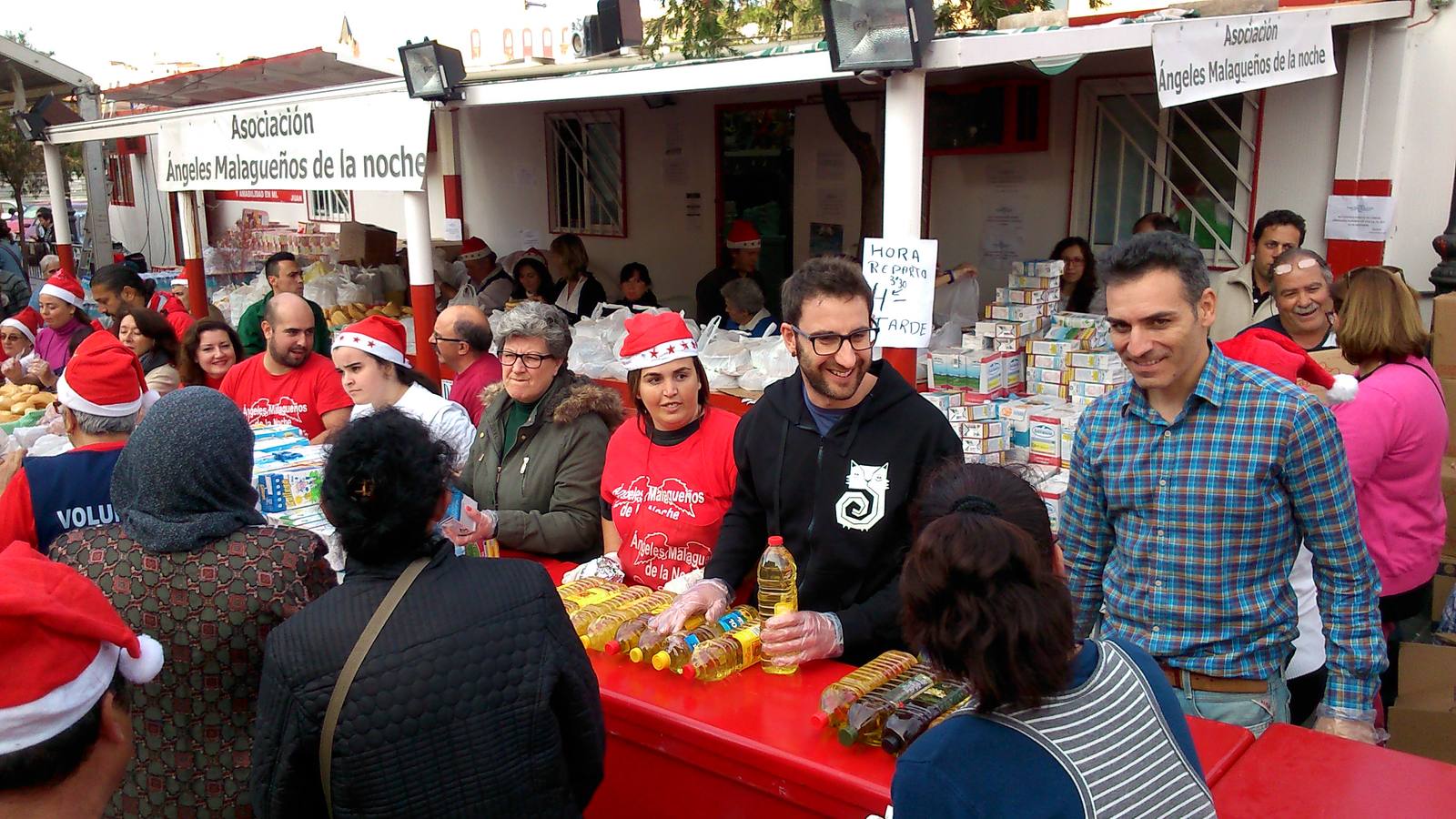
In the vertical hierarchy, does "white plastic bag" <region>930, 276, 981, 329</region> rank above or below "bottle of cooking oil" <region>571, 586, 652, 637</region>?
above

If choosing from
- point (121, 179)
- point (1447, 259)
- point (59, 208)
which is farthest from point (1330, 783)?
point (121, 179)

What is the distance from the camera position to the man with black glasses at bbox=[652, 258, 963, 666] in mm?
2490

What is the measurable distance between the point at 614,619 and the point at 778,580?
465 mm

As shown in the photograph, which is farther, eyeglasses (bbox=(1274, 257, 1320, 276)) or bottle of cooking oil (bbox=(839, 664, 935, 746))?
eyeglasses (bbox=(1274, 257, 1320, 276))

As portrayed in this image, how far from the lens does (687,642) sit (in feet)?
8.24

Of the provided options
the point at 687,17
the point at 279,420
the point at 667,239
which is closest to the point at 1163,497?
the point at 279,420

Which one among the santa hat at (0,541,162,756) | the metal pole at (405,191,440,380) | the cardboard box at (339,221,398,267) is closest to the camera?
the santa hat at (0,541,162,756)

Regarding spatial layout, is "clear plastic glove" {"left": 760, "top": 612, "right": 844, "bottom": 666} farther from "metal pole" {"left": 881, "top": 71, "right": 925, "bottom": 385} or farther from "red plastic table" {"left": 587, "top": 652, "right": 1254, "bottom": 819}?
"metal pole" {"left": 881, "top": 71, "right": 925, "bottom": 385}

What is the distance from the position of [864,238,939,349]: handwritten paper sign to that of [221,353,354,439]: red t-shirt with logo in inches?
97.4

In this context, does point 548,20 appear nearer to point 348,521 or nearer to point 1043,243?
point 1043,243

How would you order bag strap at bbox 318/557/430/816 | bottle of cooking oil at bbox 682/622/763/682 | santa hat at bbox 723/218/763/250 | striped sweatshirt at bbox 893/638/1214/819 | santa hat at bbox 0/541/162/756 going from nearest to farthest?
santa hat at bbox 0/541/162/756
striped sweatshirt at bbox 893/638/1214/819
bag strap at bbox 318/557/430/816
bottle of cooking oil at bbox 682/622/763/682
santa hat at bbox 723/218/763/250

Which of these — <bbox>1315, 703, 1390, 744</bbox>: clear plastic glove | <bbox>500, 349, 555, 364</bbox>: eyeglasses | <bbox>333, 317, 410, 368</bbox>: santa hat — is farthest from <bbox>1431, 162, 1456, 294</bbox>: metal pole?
<bbox>333, 317, 410, 368</bbox>: santa hat

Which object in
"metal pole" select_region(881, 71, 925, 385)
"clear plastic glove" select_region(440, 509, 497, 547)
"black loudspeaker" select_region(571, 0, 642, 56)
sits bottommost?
"clear plastic glove" select_region(440, 509, 497, 547)

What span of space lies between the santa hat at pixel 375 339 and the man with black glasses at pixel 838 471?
2.04 meters
